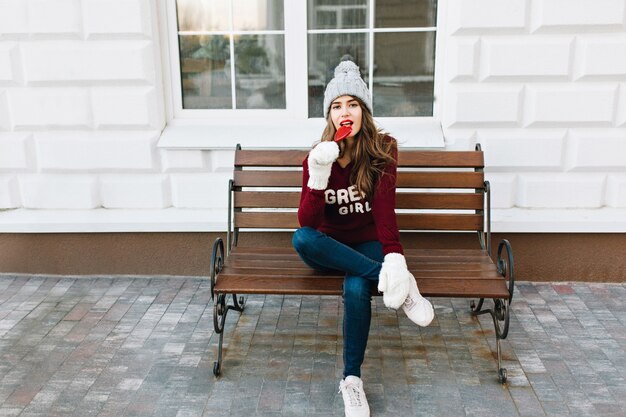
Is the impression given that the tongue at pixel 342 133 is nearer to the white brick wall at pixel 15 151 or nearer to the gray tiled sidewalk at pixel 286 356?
the gray tiled sidewalk at pixel 286 356

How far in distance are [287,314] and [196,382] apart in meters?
0.96

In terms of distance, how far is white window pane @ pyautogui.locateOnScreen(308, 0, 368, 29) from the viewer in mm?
4562

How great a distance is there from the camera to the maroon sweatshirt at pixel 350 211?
330 cm

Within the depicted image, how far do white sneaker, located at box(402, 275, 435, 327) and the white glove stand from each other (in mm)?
80

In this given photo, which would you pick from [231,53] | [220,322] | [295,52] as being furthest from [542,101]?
[220,322]

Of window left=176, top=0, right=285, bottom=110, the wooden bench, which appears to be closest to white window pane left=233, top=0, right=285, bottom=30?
window left=176, top=0, right=285, bottom=110

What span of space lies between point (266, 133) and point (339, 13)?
1.03 m

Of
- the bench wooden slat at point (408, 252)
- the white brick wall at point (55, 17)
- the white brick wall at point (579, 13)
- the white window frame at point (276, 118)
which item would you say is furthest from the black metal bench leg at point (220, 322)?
the white brick wall at point (579, 13)

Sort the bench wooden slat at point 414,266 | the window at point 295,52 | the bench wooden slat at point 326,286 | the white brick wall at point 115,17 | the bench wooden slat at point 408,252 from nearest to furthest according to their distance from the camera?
1. the bench wooden slat at point 326,286
2. the bench wooden slat at point 414,266
3. the bench wooden slat at point 408,252
4. the white brick wall at point 115,17
5. the window at point 295,52

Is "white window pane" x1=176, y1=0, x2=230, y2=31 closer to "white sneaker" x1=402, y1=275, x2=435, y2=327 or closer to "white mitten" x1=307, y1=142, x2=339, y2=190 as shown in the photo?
"white mitten" x1=307, y1=142, x2=339, y2=190

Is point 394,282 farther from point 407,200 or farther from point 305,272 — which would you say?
point 407,200

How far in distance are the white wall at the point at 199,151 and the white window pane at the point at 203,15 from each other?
0.24 meters

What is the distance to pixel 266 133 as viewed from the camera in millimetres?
4641

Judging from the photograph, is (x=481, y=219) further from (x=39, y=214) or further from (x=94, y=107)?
(x=39, y=214)
